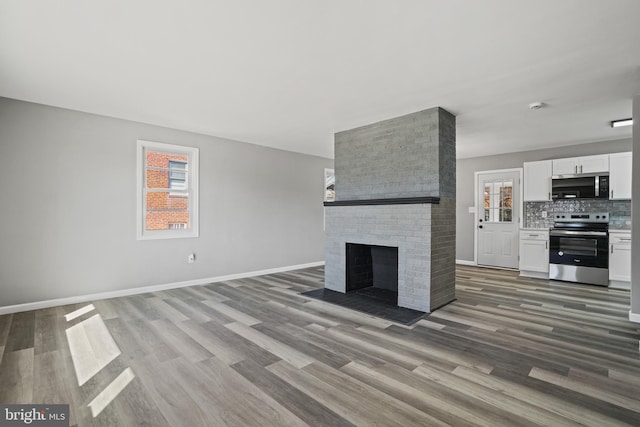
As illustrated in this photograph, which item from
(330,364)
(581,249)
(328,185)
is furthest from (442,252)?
(328,185)

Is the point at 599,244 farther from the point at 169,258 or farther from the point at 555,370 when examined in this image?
the point at 169,258

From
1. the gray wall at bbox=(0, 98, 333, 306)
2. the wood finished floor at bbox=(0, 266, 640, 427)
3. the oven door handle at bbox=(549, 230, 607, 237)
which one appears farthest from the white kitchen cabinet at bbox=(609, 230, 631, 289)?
the gray wall at bbox=(0, 98, 333, 306)

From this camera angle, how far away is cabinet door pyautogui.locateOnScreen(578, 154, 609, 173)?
539cm

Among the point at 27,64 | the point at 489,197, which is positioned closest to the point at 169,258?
the point at 27,64

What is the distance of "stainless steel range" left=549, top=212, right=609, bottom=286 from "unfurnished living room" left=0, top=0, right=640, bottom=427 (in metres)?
0.04

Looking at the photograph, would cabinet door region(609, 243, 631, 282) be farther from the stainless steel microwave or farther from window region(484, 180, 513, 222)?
window region(484, 180, 513, 222)

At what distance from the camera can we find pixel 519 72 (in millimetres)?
3035

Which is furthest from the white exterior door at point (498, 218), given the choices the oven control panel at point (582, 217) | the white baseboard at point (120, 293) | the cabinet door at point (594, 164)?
the white baseboard at point (120, 293)

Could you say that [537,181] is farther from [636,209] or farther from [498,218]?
[636,209]

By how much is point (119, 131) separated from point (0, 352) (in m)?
3.04

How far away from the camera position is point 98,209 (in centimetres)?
437

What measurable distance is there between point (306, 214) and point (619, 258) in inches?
220

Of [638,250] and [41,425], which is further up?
[638,250]

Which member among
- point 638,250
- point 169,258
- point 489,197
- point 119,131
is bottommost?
point 169,258
